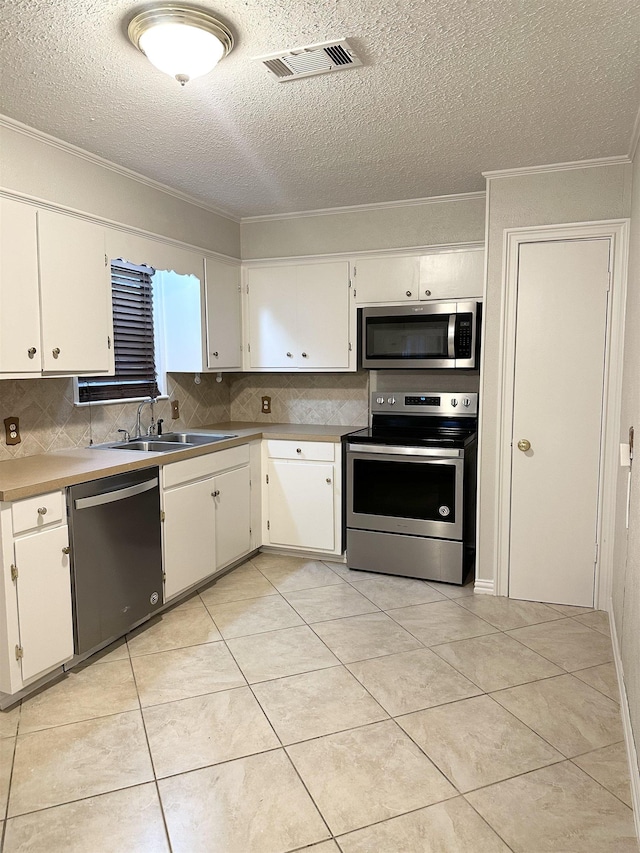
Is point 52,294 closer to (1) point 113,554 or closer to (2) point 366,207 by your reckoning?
(1) point 113,554

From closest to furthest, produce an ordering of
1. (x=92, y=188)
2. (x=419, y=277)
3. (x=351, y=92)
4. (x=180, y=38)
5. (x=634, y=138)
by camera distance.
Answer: (x=180, y=38), (x=351, y=92), (x=634, y=138), (x=92, y=188), (x=419, y=277)

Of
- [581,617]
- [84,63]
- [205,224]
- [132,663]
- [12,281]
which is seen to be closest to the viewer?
[84,63]

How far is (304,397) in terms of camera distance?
438cm

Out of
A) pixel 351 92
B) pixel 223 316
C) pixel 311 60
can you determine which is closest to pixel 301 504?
pixel 223 316

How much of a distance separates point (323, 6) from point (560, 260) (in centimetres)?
188

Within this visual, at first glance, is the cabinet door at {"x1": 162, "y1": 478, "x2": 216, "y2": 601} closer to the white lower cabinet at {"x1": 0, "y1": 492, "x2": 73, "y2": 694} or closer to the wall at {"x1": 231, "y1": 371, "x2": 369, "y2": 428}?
the white lower cabinet at {"x1": 0, "y1": 492, "x2": 73, "y2": 694}

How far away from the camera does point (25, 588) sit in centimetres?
225

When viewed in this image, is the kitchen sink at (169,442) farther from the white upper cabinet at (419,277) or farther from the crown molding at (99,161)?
the crown molding at (99,161)

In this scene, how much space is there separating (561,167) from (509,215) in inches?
12.9

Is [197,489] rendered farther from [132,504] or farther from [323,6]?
[323,6]

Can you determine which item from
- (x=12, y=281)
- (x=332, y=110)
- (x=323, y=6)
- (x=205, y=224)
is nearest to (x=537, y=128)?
(x=332, y=110)

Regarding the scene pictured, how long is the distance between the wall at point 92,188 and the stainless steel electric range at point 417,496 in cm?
168

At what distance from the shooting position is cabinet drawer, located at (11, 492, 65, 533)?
7.26 ft

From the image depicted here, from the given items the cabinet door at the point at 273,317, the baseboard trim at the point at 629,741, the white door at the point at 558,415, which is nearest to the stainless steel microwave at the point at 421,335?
the white door at the point at 558,415
